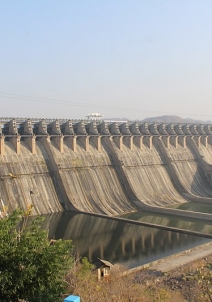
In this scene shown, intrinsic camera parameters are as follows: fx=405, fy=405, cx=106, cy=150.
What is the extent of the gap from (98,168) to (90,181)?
2396 millimetres

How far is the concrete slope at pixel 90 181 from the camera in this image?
32531 mm

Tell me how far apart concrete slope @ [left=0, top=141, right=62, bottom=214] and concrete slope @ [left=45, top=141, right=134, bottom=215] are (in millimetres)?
1142

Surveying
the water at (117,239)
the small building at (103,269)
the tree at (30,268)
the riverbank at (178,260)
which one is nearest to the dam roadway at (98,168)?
the water at (117,239)

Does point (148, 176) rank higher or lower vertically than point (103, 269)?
higher

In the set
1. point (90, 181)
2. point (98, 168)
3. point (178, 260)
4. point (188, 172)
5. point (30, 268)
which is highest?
point (98, 168)

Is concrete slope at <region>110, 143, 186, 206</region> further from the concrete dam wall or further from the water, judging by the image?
the water

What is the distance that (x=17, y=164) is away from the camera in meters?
32.4

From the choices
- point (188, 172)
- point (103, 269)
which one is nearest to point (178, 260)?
point (103, 269)

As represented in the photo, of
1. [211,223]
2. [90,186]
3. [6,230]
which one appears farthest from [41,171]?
[6,230]

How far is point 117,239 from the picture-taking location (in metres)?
24.4

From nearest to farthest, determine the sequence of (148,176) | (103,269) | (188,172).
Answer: (103,269) < (148,176) < (188,172)

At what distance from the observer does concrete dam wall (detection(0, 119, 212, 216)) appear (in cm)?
Result: 3186

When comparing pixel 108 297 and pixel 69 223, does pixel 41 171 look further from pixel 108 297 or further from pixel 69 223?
pixel 108 297

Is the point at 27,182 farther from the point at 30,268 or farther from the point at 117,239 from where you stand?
the point at 30,268
